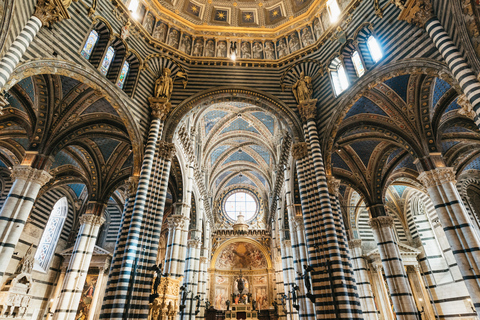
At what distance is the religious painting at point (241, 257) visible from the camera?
2903 centimetres

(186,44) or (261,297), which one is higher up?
(186,44)

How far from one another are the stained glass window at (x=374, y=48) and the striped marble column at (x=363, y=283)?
1412 cm

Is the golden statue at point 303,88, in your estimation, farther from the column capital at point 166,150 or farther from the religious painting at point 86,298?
the religious painting at point 86,298

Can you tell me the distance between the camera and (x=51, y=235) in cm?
1917

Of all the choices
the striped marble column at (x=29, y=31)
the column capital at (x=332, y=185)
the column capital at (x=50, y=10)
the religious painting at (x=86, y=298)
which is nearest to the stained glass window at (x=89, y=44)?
the striped marble column at (x=29, y=31)

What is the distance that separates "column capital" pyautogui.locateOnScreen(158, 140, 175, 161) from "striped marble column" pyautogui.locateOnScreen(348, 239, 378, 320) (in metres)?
15.6

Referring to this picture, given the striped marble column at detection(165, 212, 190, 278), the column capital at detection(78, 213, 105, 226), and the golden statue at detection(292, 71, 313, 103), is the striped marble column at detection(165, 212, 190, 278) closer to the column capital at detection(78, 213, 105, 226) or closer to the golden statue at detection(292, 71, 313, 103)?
the column capital at detection(78, 213, 105, 226)

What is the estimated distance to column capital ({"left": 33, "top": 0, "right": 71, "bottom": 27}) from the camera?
25.6 feet

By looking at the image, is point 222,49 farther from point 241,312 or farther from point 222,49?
point 241,312

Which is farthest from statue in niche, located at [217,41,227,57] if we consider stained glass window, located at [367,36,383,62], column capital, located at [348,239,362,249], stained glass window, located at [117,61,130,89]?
column capital, located at [348,239,362,249]

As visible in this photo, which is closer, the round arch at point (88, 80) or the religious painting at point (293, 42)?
the round arch at point (88, 80)

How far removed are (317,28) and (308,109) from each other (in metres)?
5.14

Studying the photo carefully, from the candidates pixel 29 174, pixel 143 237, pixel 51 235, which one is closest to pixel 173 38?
pixel 29 174

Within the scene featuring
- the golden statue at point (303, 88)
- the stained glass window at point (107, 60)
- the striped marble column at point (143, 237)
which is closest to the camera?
the striped marble column at point (143, 237)
